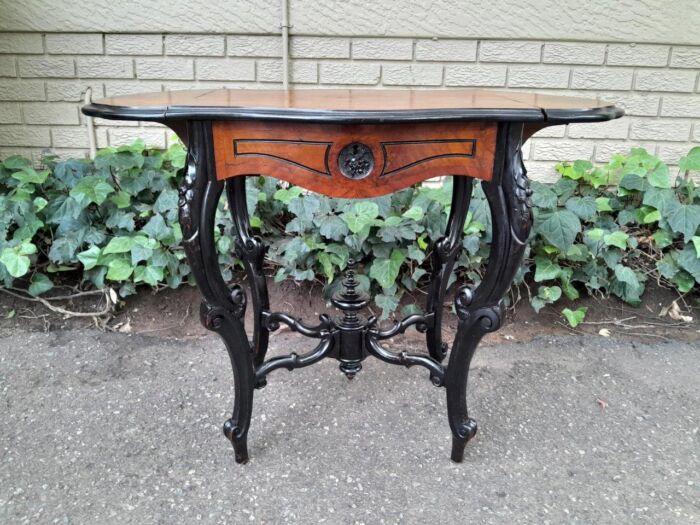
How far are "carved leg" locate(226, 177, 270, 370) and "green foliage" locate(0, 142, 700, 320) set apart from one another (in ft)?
1.44

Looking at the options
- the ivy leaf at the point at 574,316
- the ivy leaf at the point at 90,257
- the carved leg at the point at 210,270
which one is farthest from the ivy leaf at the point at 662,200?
the ivy leaf at the point at 90,257

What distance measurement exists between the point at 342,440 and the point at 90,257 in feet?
4.70

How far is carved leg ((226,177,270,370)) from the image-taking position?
169 cm

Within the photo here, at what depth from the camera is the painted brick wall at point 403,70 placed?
266cm

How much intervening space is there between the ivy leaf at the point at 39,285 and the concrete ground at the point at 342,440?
0.75 feet

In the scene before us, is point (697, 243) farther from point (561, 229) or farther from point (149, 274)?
point (149, 274)

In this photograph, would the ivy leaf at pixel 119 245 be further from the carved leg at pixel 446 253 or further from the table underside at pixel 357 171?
the carved leg at pixel 446 253

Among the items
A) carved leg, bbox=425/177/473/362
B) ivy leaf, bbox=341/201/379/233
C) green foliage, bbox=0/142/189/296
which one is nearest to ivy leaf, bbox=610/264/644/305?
carved leg, bbox=425/177/473/362

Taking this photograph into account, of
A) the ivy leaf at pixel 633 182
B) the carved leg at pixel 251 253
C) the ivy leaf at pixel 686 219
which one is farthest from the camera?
the ivy leaf at pixel 633 182

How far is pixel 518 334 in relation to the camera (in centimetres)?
242

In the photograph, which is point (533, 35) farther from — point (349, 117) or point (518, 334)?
point (349, 117)

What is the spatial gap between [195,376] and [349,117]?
135cm

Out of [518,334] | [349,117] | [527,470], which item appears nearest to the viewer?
[349,117]

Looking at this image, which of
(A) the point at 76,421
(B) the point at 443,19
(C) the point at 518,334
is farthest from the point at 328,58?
(A) the point at 76,421
